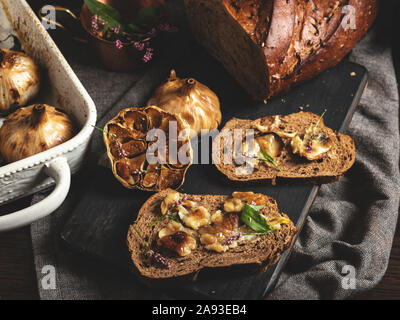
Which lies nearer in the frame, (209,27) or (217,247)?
(217,247)

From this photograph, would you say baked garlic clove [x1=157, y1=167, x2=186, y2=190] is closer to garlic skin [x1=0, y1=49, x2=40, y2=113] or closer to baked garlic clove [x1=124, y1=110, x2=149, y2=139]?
baked garlic clove [x1=124, y1=110, x2=149, y2=139]

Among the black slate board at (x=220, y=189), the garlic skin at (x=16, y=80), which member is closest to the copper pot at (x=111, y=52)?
the black slate board at (x=220, y=189)

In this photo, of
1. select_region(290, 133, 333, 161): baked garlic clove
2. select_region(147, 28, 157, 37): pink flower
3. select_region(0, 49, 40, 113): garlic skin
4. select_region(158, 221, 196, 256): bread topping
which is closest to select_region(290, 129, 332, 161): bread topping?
select_region(290, 133, 333, 161): baked garlic clove

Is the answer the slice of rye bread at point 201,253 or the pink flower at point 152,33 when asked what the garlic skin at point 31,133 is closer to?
the slice of rye bread at point 201,253

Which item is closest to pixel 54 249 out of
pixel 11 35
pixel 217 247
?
pixel 217 247
